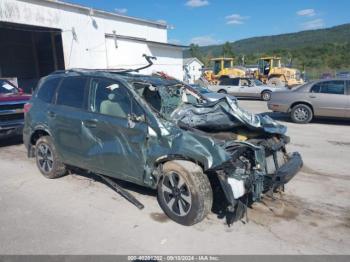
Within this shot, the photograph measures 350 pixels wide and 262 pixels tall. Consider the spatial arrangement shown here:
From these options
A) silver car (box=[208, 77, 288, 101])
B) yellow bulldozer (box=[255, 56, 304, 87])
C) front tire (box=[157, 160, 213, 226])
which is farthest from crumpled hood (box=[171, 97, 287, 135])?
yellow bulldozer (box=[255, 56, 304, 87])

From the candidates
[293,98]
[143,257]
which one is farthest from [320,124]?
[143,257]

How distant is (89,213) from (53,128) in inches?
71.2

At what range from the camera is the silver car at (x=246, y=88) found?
69.4 feet

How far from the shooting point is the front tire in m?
4.16

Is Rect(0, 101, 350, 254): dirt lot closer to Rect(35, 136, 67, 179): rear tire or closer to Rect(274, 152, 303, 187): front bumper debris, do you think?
Rect(35, 136, 67, 179): rear tire

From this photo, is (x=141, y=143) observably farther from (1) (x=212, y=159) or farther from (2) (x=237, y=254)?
(2) (x=237, y=254)

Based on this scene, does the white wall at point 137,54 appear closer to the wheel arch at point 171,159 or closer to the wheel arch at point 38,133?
the wheel arch at point 38,133

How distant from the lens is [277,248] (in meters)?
3.78

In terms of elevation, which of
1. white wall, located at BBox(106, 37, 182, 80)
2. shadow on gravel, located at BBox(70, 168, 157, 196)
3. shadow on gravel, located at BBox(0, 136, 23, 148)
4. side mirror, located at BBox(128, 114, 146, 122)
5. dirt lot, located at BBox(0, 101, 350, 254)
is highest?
white wall, located at BBox(106, 37, 182, 80)

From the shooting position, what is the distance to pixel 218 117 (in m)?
4.90

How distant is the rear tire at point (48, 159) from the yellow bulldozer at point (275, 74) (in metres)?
20.9

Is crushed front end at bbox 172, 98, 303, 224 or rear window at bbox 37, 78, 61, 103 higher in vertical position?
rear window at bbox 37, 78, 61, 103

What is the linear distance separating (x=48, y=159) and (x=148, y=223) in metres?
2.66

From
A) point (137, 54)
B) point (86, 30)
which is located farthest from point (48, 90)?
point (137, 54)
